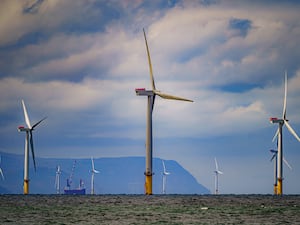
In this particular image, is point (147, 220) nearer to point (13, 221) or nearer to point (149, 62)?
point (13, 221)

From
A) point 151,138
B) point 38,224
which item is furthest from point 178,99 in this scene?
point 38,224

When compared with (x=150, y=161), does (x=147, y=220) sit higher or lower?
lower

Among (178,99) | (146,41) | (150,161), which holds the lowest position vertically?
(150,161)

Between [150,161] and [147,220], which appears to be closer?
[147,220]

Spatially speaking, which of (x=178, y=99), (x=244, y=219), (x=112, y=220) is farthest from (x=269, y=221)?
(x=178, y=99)

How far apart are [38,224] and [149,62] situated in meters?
101

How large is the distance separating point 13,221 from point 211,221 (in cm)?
2898

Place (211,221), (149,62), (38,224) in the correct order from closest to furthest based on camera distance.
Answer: (38,224), (211,221), (149,62)

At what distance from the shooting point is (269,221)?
11056cm

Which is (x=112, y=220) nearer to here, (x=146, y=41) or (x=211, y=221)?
(x=211, y=221)

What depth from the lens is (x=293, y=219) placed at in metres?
117

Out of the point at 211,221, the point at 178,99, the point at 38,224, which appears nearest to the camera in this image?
the point at 38,224

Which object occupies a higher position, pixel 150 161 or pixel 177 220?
pixel 150 161

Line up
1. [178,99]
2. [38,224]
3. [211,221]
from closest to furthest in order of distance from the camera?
[38,224] < [211,221] < [178,99]
